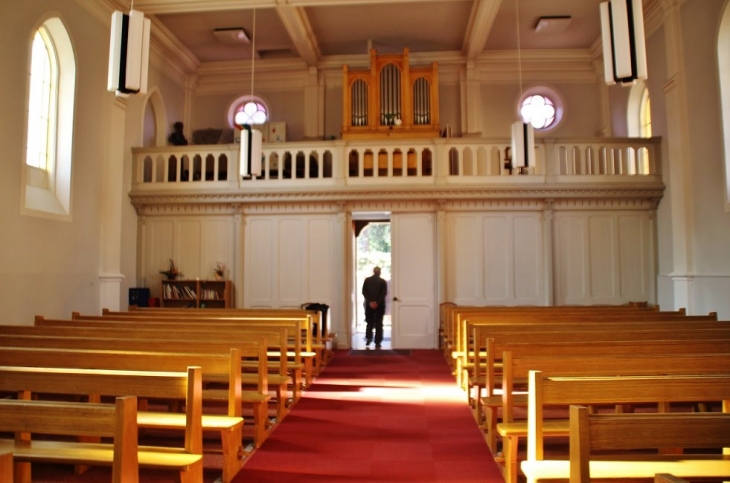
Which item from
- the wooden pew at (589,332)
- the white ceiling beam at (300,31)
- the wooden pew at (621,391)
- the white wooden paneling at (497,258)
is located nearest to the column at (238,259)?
the white ceiling beam at (300,31)

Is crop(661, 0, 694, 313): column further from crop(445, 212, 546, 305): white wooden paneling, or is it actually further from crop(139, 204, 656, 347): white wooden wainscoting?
crop(445, 212, 546, 305): white wooden paneling

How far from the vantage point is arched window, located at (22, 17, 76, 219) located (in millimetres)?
9398

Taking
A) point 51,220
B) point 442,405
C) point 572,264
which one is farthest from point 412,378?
point 51,220

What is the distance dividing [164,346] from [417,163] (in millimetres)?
8162

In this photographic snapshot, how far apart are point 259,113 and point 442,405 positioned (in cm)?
1104

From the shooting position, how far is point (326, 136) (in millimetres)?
15094

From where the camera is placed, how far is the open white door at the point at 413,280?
12.1 m

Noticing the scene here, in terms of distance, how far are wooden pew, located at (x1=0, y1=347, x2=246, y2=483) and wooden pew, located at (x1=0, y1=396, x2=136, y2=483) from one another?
3.36 feet

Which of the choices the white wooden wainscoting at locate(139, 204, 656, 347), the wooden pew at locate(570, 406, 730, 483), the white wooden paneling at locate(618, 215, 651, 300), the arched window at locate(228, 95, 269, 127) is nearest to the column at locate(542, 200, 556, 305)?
the white wooden wainscoting at locate(139, 204, 656, 347)

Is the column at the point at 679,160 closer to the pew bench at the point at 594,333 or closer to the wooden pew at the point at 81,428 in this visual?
the pew bench at the point at 594,333

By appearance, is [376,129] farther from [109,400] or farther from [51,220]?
[109,400]

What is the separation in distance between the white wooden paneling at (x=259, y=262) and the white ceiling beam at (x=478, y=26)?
21.0 ft

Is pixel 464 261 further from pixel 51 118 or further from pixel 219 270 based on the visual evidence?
pixel 51 118

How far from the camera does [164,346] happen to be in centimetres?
505
